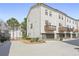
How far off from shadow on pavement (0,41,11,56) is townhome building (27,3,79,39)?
820mm

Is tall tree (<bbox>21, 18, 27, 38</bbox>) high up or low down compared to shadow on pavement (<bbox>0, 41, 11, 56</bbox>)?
up

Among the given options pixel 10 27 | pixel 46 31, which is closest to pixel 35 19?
pixel 46 31

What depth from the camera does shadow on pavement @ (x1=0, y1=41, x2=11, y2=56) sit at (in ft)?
19.8

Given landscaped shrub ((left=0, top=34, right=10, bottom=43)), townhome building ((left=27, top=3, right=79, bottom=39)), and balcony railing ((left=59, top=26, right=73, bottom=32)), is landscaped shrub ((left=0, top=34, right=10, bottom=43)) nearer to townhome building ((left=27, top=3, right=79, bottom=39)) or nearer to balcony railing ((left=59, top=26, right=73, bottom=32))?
townhome building ((left=27, top=3, right=79, bottom=39))

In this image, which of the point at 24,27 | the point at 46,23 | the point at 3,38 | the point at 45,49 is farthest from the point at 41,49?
the point at 3,38

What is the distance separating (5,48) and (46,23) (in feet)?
5.54

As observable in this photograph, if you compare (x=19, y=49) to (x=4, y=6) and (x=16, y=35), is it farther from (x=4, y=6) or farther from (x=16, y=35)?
(x=4, y=6)

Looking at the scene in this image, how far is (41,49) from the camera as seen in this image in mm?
6340

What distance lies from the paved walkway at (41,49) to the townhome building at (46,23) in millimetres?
280

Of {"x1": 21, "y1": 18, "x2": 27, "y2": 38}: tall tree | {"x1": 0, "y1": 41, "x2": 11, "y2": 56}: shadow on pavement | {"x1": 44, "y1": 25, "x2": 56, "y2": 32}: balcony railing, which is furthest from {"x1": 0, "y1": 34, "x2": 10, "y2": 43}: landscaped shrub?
{"x1": 44, "y1": 25, "x2": 56, "y2": 32}: balcony railing

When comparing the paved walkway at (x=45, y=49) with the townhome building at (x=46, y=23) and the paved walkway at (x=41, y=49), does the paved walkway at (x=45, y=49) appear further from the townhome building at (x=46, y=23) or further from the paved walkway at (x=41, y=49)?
the townhome building at (x=46, y=23)

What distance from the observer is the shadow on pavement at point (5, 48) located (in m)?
6.02

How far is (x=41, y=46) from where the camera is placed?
21.1ft

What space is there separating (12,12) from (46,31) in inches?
51.5
